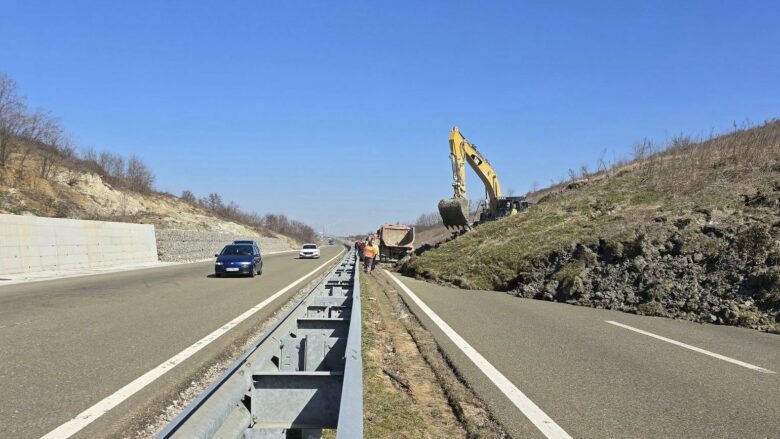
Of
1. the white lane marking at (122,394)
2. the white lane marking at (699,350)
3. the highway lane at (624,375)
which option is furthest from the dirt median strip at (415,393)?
the white lane marking at (699,350)

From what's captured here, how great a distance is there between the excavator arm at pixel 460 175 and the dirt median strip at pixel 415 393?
19.9m

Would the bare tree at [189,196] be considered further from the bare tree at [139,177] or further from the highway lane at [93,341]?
the highway lane at [93,341]

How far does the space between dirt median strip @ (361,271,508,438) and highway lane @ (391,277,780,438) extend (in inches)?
8.0

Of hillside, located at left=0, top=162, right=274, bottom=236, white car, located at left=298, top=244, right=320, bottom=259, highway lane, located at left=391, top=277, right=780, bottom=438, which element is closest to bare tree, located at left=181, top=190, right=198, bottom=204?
hillside, located at left=0, top=162, right=274, bottom=236

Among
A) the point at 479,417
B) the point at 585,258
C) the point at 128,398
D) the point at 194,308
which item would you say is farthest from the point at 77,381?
the point at 585,258

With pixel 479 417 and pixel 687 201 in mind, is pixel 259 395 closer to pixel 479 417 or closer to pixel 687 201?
pixel 479 417

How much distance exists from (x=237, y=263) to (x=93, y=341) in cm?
1440

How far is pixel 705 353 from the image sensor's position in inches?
307

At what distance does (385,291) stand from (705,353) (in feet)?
34.3

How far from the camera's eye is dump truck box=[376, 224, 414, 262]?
40.2 metres

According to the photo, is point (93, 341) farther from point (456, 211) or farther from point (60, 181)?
point (60, 181)

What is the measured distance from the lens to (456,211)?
29188 mm

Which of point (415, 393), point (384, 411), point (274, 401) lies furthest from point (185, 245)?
point (274, 401)

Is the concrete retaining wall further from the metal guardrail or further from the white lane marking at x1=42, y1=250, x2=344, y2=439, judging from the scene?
the metal guardrail
